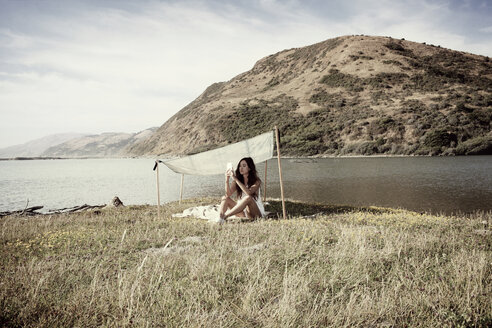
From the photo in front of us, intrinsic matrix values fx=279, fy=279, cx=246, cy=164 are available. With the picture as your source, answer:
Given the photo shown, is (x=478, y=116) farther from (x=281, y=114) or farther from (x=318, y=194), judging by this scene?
(x=318, y=194)

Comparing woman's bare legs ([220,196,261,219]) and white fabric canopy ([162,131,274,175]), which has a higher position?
white fabric canopy ([162,131,274,175])

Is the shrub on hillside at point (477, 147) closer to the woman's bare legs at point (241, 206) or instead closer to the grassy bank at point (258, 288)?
the woman's bare legs at point (241, 206)

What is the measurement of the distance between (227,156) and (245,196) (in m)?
2.84

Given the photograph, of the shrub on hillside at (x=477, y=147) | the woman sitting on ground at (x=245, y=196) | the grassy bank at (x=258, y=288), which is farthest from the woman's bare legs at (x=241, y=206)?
the shrub on hillside at (x=477, y=147)

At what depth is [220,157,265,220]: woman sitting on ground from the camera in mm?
7945

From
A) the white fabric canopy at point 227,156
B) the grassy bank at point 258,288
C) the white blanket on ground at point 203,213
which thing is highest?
the white fabric canopy at point 227,156

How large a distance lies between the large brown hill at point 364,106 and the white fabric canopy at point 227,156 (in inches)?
2141

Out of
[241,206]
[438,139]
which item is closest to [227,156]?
[241,206]

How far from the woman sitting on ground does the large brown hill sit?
5607cm

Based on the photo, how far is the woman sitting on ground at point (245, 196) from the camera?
795cm

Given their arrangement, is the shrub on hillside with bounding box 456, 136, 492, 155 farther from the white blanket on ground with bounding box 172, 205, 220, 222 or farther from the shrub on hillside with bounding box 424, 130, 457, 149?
the white blanket on ground with bounding box 172, 205, 220, 222

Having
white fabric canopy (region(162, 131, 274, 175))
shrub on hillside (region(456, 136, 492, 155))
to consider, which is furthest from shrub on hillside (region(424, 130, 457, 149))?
white fabric canopy (region(162, 131, 274, 175))

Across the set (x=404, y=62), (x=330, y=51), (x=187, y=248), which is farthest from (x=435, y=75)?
(x=187, y=248)

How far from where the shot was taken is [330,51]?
111m
